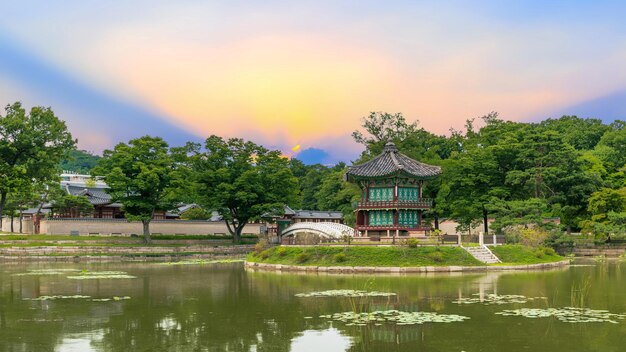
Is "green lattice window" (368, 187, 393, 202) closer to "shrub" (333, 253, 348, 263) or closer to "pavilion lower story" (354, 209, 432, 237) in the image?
"pavilion lower story" (354, 209, 432, 237)

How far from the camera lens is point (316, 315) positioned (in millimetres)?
21594

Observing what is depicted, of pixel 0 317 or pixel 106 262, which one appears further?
pixel 106 262

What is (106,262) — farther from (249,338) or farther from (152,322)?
(249,338)

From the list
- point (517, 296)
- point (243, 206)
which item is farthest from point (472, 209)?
point (517, 296)

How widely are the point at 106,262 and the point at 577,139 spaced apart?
9044cm

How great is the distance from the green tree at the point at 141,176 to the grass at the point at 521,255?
3876 centimetres

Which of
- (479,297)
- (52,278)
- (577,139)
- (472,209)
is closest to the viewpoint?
(479,297)

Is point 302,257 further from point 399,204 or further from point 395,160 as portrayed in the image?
point 395,160

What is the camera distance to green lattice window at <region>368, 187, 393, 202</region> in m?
55.2

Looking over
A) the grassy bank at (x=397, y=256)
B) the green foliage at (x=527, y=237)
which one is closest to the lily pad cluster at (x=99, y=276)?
the grassy bank at (x=397, y=256)

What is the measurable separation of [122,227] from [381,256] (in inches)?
1855

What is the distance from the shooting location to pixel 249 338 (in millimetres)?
17453

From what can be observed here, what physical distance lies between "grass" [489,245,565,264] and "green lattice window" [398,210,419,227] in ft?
31.7

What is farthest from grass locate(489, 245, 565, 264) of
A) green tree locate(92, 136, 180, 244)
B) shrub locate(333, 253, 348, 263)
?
green tree locate(92, 136, 180, 244)
